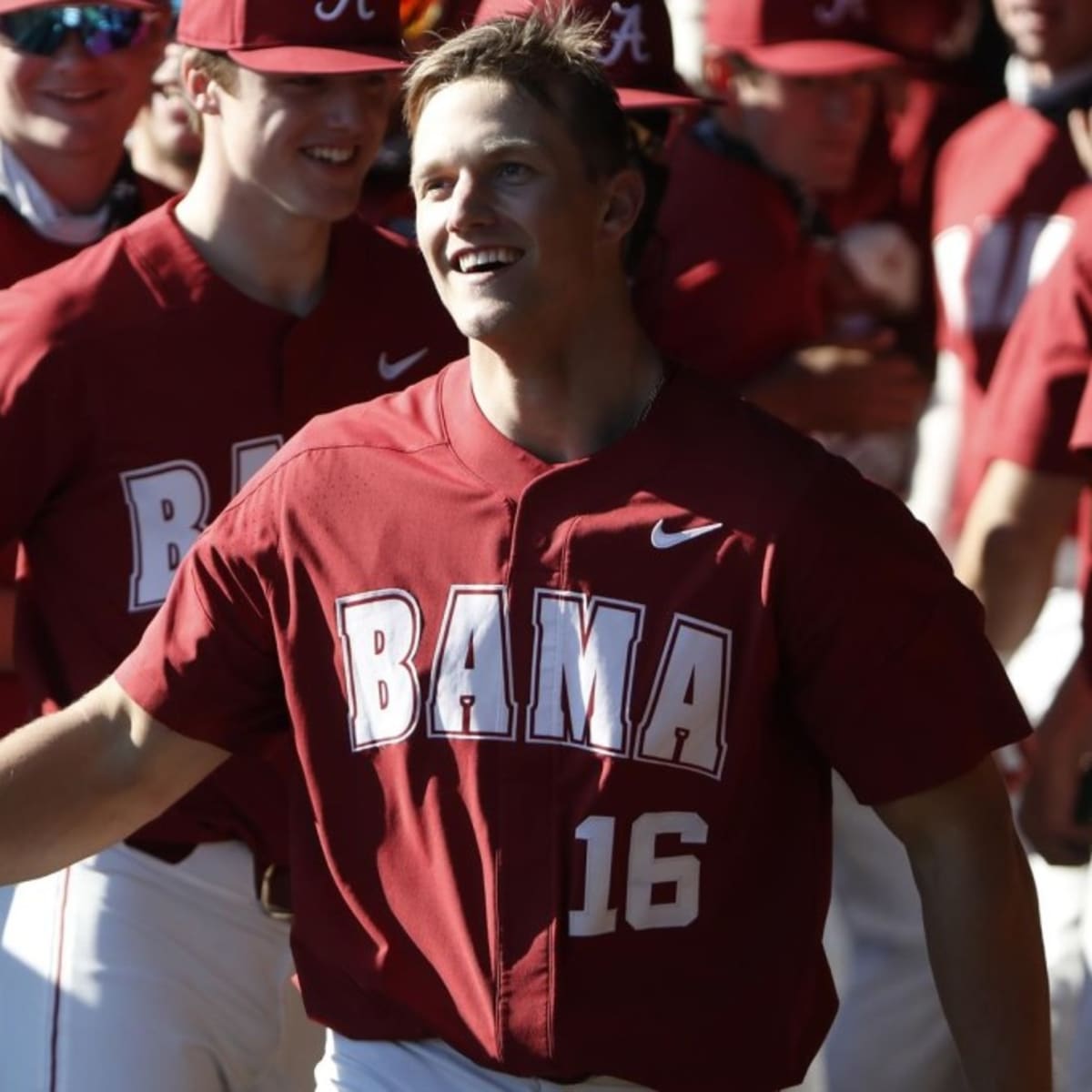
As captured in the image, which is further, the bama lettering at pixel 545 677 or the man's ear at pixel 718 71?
the man's ear at pixel 718 71

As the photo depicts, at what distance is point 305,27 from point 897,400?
1344mm

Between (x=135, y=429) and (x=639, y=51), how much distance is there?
1384mm

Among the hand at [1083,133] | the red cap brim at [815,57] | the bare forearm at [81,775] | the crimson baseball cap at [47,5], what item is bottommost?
the bare forearm at [81,775]

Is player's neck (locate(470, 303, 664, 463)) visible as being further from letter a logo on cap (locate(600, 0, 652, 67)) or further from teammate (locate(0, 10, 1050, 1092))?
letter a logo on cap (locate(600, 0, 652, 67))

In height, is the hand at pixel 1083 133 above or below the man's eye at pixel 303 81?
below

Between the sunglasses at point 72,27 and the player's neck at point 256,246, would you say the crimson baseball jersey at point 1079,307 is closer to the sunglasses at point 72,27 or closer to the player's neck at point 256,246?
the player's neck at point 256,246

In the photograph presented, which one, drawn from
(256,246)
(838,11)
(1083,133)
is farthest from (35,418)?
(838,11)

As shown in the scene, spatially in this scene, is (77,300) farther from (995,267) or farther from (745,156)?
(995,267)

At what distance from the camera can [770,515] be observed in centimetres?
342

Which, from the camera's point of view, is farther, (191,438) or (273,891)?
(273,891)

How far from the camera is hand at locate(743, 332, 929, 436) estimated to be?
17.0 ft

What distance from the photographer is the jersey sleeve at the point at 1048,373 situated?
15.7 ft

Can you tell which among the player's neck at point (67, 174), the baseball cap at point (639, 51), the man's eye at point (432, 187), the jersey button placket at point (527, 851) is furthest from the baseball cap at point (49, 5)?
the jersey button placket at point (527, 851)

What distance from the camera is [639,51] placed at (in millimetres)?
5332
